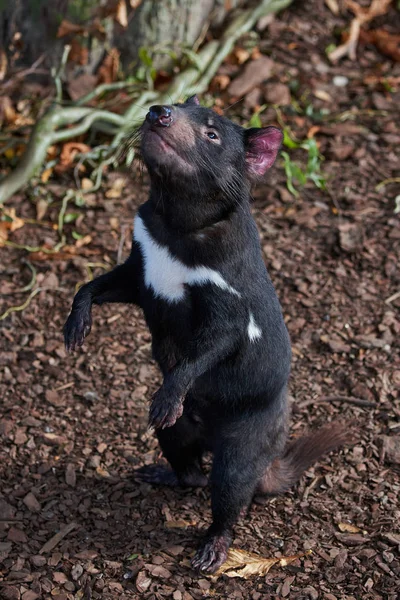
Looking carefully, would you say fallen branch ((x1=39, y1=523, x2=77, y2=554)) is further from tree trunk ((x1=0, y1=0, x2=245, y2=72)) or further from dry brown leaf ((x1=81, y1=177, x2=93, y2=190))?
tree trunk ((x1=0, y1=0, x2=245, y2=72))

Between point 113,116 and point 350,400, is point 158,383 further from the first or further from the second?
point 113,116

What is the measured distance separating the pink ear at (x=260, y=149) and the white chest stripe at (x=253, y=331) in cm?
53

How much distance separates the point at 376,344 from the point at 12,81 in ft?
9.47

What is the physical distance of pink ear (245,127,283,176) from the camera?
3219mm

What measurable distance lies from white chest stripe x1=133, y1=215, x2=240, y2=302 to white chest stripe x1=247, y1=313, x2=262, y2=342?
0.13m

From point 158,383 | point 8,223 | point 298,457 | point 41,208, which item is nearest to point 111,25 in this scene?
point 41,208

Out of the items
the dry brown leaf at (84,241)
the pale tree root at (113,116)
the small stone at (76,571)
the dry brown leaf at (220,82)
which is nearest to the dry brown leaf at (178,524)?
the small stone at (76,571)

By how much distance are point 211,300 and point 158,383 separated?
1.30 metres

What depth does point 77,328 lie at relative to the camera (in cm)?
329

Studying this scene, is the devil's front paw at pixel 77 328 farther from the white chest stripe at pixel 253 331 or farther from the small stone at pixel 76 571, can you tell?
the small stone at pixel 76 571

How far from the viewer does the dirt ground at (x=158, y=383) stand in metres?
3.39

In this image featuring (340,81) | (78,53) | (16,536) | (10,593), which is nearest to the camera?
(10,593)

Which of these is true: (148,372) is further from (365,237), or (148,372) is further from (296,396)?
(365,237)

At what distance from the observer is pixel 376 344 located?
4504mm
